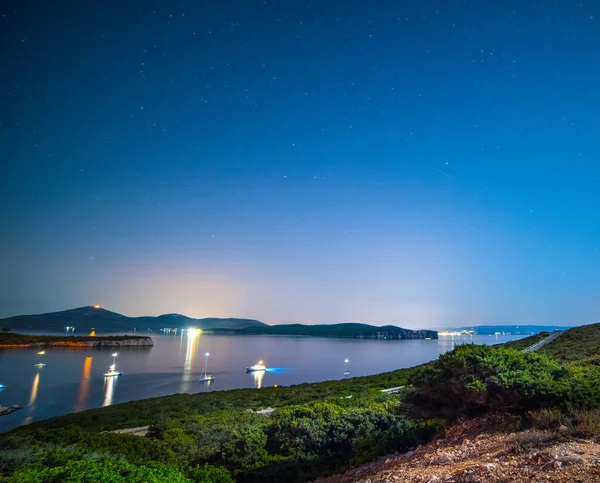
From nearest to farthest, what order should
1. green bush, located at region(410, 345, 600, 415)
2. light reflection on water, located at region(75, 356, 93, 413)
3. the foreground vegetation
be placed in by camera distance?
the foreground vegetation, green bush, located at region(410, 345, 600, 415), light reflection on water, located at region(75, 356, 93, 413)

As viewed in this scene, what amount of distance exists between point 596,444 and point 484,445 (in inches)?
70.2

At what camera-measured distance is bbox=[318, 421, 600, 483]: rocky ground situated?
4789 millimetres

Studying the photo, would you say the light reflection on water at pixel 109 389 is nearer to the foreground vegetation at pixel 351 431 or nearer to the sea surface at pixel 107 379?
the sea surface at pixel 107 379

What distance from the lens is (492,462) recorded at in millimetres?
5527

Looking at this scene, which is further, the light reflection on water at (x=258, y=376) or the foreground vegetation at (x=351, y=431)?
the light reflection on water at (x=258, y=376)

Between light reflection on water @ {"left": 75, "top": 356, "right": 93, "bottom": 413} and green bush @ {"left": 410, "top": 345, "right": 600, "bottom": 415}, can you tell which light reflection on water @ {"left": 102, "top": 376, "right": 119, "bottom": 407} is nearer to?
light reflection on water @ {"left": 75, "top": 356, "right": 93, "bottom": 413}

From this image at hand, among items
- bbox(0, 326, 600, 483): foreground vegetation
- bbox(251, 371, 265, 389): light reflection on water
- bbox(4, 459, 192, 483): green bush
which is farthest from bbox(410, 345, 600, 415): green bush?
bbox(251, 371, 265, 389): light reflection on water

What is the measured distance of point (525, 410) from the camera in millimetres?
8117

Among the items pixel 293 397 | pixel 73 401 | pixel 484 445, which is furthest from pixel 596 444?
pixel 73 401

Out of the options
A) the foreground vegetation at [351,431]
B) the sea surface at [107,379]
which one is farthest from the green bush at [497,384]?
the sea surface at [107,379]

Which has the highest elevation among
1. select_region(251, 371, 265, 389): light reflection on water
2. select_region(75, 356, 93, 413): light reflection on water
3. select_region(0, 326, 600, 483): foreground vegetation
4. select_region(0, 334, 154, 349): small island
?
select_region(0, 326, 600, 483): foreground vegetation

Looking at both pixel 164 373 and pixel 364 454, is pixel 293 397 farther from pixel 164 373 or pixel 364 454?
pixel 164 373

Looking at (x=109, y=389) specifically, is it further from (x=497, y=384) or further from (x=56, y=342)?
(x=56, y=342)

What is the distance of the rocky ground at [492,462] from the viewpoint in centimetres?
479
